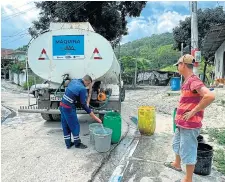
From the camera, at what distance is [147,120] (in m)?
6.48

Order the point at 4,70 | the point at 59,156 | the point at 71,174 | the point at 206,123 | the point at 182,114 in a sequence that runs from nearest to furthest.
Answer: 1. the point at 182,114
2. the point at 71,174
3. the point at 59,156
4. the point at 206,123
5. the point at 4,70

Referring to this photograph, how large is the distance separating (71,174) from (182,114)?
75.8 inches

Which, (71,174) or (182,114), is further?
(71,174)

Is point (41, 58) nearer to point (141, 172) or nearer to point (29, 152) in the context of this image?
point (29, 152)

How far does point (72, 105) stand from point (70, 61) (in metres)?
1.68

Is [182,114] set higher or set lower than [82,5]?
lower

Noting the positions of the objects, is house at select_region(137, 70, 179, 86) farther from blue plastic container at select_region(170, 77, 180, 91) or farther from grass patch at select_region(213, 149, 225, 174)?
grass patch at select_region(213, 149, 225, 174)

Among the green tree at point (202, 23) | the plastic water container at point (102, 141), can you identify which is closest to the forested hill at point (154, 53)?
the green tree at point (202, 23)

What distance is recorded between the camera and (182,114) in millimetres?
3795

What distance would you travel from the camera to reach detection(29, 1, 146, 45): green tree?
733 inches

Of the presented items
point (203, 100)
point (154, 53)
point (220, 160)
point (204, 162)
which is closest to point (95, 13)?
point (220, 160)

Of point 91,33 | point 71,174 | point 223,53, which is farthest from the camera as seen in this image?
point 223,53

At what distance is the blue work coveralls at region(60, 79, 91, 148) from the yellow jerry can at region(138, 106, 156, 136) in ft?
5.42

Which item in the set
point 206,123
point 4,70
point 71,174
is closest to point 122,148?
point 71,174
